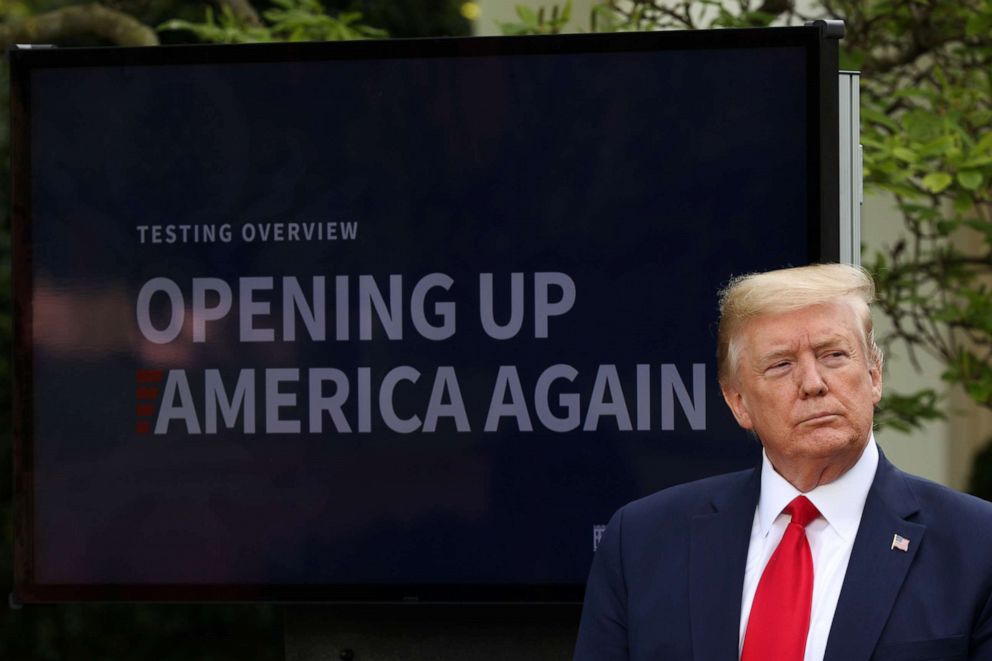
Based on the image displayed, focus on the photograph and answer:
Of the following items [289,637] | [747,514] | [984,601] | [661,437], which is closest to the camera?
[984,601]

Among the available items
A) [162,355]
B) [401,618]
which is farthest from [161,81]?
[401,618]

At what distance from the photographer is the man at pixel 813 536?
2461mm

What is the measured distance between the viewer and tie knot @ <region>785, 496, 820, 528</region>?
259 centimetres

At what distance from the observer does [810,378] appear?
2.55 metres

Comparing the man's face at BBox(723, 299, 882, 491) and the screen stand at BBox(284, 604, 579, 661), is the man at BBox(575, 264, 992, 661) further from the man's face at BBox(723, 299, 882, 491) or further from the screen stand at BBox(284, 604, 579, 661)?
the screen stand at BBox(284, 604, 579, 661)

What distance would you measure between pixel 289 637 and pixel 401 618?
0.33 metres

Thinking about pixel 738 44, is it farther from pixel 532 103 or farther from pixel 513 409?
pixel 513 409

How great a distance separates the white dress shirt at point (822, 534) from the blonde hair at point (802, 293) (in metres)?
0.21

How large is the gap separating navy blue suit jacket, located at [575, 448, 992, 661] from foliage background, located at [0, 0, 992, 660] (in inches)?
118

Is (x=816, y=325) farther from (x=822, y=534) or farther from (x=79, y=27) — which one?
(x=79, y=27)

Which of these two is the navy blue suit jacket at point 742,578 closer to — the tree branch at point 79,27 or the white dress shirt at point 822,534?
the white dress shirt at point 822,534

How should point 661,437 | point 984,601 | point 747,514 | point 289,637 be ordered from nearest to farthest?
point 984,601, point 747,514, point 661,437, point 289,637

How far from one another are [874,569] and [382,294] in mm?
1950

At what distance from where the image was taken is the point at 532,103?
4.14 meters
